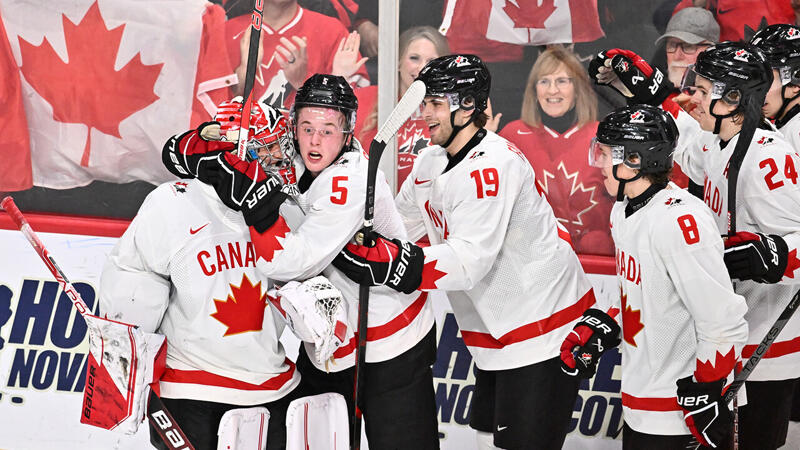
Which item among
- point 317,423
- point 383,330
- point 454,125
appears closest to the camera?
point 317,423

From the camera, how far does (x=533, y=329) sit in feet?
8.66

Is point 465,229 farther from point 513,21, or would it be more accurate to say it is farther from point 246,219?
point 513,21

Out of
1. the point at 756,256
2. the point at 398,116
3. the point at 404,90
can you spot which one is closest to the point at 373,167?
the point at 398,116

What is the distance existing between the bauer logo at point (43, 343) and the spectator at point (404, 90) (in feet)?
4.75

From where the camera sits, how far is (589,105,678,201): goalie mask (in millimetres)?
2279

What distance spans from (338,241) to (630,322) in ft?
2.67

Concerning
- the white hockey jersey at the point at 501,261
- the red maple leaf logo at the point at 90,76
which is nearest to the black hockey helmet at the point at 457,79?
the white hockey jersey at the point at 501,261

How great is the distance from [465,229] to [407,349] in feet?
1.31

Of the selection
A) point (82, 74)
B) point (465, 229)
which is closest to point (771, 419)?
point (465, 229)

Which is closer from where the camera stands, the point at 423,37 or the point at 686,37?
the point at 686,37

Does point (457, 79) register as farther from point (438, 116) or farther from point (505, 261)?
point (505, 261)

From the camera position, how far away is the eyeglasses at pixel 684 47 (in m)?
3.55

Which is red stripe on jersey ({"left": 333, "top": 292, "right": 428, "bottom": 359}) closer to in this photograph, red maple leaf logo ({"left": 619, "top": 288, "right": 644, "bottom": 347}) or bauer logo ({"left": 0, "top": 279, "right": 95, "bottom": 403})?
red maple leaf logo ({"left": 619, "top": 288, "right": 644, "bottom": 347})

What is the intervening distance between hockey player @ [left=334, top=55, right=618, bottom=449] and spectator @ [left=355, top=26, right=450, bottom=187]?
0.98 meters
